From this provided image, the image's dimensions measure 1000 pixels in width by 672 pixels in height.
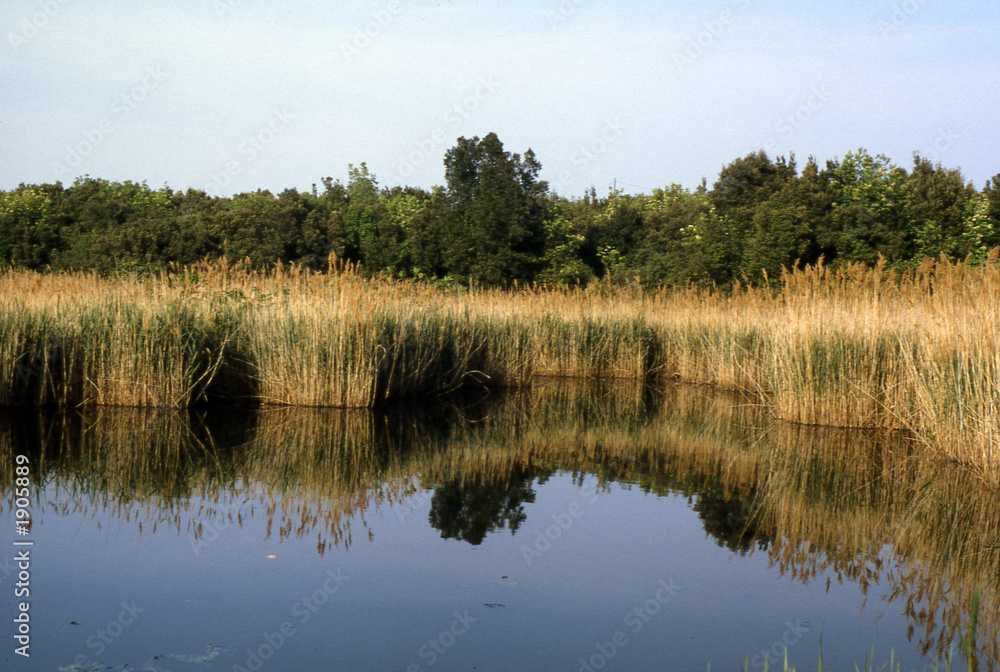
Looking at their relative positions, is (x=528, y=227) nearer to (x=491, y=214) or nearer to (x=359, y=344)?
(x=491, y=214)

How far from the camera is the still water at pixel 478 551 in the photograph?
349cm

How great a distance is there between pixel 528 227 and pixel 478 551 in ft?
81.2

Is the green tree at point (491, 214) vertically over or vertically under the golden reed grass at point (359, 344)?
over

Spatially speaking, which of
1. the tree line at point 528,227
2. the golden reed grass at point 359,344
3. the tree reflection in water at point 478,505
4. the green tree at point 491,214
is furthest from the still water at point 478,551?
the green tree at point 491,214

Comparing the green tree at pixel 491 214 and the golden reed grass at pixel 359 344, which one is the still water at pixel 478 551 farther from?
the green tree at pixel 491 214

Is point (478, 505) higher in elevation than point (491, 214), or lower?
lower

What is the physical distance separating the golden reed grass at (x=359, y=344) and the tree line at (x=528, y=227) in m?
12.7

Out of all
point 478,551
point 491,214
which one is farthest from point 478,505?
point 491,214

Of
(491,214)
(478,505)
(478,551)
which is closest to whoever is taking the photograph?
(478,551)

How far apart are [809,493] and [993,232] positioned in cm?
2177

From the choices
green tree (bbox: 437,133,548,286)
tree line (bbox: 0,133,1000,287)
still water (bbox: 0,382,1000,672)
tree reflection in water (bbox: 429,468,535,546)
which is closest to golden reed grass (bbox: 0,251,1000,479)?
still water (bbox: 0,382,1000,672)

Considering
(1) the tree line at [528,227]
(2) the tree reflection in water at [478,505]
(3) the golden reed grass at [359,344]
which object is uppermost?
(1) the tree line at [528,227]

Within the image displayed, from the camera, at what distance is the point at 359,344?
9.61 meters

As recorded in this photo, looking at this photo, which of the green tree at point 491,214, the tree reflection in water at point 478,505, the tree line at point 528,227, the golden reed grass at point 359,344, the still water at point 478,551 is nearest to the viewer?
the still water at point 478,551
